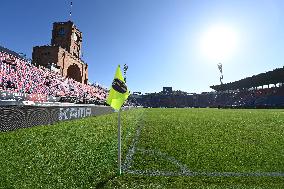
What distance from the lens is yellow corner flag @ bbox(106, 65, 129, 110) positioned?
17.3 feet

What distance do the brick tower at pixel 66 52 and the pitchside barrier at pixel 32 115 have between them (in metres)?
35.8

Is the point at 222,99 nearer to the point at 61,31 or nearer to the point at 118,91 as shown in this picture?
the point at 61,31

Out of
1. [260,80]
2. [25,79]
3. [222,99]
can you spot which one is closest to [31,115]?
[25,79]

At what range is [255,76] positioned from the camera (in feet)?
244

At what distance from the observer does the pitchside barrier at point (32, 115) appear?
1012 centimetres

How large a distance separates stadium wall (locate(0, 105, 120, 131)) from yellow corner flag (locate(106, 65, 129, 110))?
6.16 metres

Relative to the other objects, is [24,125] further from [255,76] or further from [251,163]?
[255,76]

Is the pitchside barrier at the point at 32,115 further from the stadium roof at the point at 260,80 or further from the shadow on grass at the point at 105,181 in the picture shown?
the stadium roof at the point at 260,80

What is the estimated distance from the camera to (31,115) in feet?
39.3

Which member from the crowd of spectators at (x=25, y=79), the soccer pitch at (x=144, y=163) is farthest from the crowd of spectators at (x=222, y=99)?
the soccer pitch at (x=144, y=163)

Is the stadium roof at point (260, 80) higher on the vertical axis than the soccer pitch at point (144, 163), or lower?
higher

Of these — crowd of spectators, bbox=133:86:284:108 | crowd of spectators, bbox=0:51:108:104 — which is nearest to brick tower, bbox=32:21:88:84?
crowd of spectators, bbox=0:51:108:104

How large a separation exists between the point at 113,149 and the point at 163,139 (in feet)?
6.37

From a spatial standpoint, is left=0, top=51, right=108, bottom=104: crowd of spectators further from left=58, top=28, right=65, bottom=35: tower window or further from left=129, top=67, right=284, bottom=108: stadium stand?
left=129, top=67, right=284, bottom=108: stadium stand
